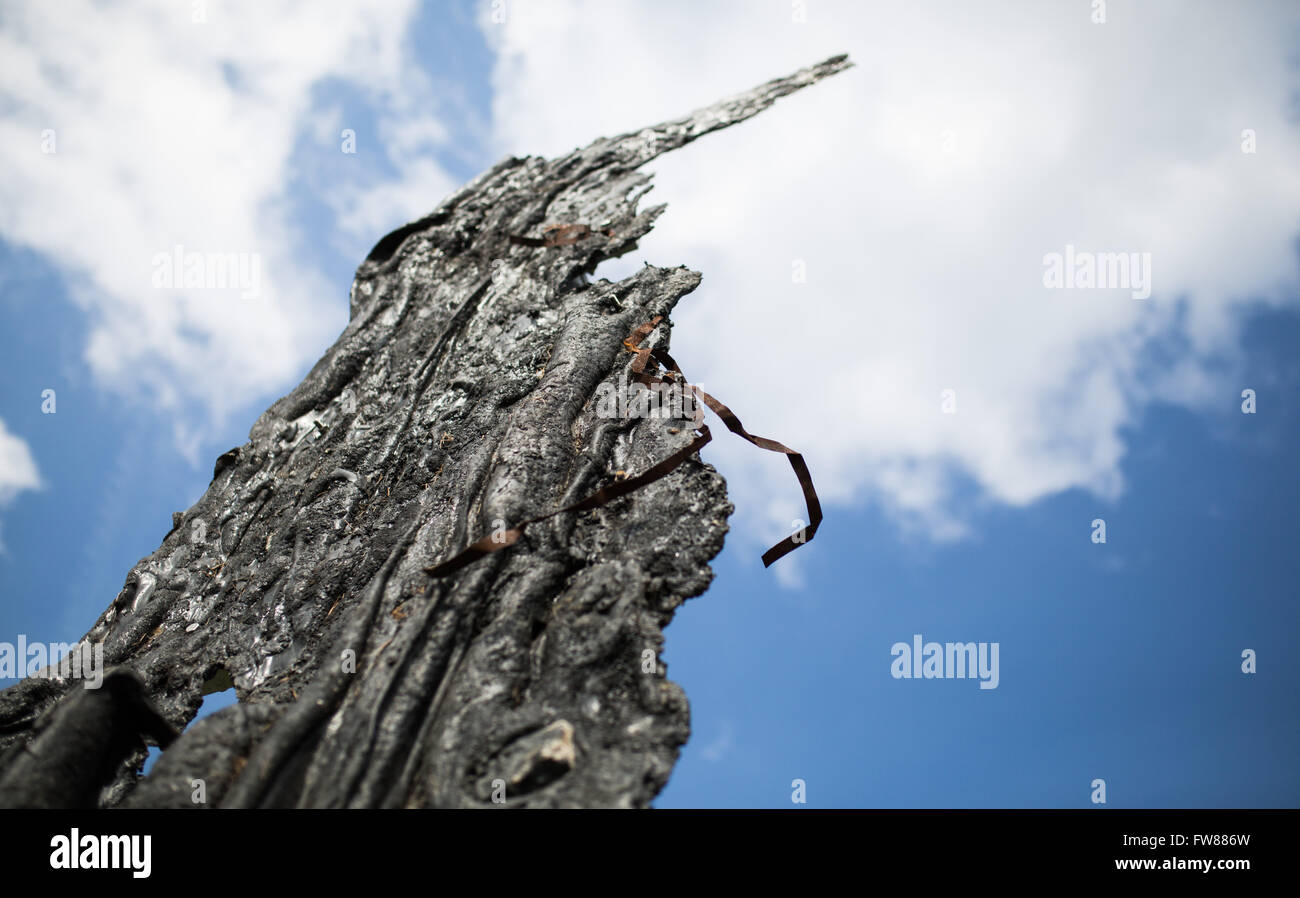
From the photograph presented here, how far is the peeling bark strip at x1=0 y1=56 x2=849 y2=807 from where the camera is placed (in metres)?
1.96

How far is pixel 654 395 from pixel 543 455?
58cm

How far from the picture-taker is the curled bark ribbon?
2.44 m

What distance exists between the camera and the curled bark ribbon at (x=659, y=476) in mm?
2439

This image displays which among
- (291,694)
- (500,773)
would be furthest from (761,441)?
(291,694)

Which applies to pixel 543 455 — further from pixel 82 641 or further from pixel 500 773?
pixel 82 641

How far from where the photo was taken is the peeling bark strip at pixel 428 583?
196cm

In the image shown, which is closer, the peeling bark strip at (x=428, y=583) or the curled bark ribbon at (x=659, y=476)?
the peeling bark strip at (x=428, y=583)

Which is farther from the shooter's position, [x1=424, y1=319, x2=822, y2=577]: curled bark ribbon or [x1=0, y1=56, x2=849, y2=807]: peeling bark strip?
[x1=424, y1=319, x2=822, y2=577]: curled bark ribbon

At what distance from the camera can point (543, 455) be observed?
118 inches

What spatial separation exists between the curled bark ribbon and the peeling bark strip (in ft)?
0.08

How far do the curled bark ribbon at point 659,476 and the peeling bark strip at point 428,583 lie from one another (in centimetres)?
3
